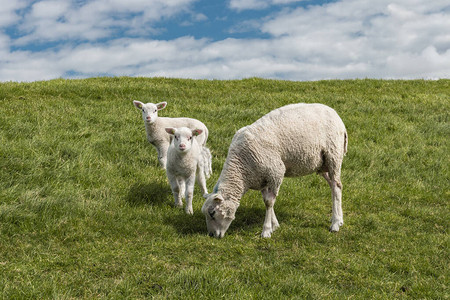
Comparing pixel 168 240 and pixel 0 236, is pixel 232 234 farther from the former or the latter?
pixel 0 236

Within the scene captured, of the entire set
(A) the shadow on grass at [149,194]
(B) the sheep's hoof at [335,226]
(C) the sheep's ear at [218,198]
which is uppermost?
(C) the sheep's ear at [218,198]

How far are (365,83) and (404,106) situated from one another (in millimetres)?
4336

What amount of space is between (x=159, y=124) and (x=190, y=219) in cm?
326

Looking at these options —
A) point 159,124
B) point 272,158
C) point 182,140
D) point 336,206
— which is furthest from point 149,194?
point 336,206

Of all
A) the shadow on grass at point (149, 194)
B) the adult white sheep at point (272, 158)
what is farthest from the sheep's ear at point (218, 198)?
the shadow on grass at point (149, 194)

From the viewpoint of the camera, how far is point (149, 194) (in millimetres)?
8391

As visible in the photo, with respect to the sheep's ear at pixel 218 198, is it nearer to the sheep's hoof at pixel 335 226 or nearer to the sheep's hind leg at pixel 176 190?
the sheep's hind leg at pixel 176 190

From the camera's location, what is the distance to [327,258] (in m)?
5.89

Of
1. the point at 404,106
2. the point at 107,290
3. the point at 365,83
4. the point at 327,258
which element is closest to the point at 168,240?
the point at 107,290

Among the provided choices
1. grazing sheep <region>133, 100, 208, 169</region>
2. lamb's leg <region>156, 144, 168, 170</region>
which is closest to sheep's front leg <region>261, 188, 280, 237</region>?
grazing sheep <region>133, 100, 208, 169</region>

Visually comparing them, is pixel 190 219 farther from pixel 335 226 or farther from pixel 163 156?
pixel 163 156

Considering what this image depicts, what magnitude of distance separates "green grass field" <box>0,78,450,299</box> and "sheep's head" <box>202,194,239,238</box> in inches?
13.1

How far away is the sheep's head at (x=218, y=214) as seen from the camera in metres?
6.63

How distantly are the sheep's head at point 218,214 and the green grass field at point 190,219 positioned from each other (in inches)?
13.1
